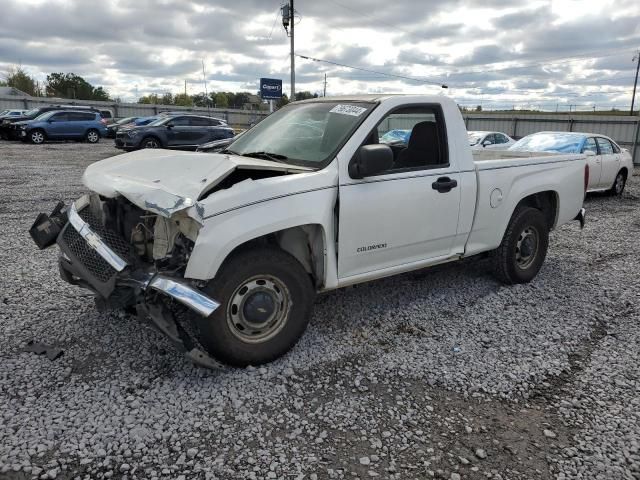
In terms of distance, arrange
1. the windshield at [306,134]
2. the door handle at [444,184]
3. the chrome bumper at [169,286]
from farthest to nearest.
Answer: the door handle at [444,184] → the windshield at [306,134] → the chrome bumper at [169,286]

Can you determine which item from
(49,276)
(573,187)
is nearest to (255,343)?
(49,276)

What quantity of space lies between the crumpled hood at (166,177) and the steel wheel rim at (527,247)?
2894 millimetres

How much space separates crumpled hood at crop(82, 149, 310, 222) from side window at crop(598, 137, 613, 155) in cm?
1106

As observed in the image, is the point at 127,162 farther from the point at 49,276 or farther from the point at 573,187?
the point at 573,187

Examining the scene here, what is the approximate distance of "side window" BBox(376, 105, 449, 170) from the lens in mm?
4547

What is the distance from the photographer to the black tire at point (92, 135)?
25.8m

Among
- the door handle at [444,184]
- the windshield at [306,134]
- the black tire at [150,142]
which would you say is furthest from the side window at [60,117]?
the door handle at [444,184]

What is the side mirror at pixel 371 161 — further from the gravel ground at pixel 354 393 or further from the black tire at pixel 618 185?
the black tire at pixel 618 185

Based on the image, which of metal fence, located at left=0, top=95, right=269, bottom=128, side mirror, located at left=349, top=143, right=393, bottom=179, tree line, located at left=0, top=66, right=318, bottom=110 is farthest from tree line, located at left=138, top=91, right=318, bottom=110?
side mirror, located at left=349, top=143, right=393, bottom=179

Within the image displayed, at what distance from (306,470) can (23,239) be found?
243 inches

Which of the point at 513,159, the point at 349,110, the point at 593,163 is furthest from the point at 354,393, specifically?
the point at 593,163

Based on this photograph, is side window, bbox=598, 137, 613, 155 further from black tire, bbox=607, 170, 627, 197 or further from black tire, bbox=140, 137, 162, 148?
black tire, bbox=140, 137, 162, 148

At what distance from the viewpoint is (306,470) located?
8.86 ft

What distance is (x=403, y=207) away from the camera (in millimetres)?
4168
